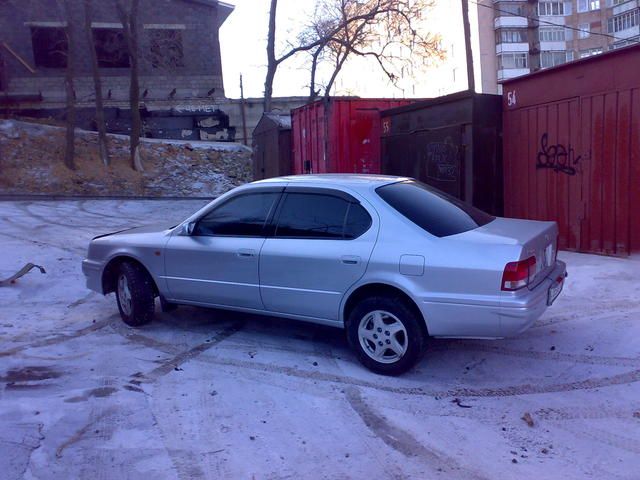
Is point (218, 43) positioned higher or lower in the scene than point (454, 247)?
higher

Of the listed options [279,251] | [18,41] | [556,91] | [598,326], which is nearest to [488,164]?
[556,91]

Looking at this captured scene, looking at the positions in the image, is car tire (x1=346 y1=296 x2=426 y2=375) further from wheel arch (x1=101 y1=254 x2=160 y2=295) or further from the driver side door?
wheel arch (x1=101 y1=254 x2=160 y2=295)

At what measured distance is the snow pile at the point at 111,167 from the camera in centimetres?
2394

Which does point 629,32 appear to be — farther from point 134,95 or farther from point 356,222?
point 356,222

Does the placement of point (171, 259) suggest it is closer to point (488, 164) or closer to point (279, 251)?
point (279, 251)

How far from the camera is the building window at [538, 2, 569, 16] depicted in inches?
2114

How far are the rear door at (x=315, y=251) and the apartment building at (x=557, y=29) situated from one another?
Answer: 147 ft

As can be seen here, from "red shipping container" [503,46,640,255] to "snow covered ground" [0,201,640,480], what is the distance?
1795mm

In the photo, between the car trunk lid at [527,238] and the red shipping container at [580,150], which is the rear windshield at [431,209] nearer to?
the car trunk lid at [527,238]

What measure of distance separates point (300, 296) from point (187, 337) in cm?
147

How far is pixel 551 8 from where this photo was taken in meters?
54.2

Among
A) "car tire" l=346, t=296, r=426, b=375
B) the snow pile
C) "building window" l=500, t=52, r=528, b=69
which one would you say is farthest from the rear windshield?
"building window" l=500, t=52, r=528, b=69

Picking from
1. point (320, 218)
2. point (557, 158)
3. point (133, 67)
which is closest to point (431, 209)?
point (320, 218)

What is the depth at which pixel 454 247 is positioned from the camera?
4.71 m
